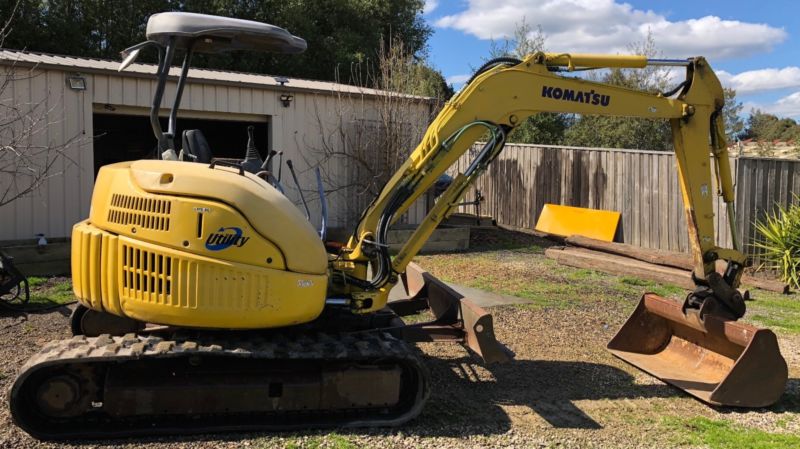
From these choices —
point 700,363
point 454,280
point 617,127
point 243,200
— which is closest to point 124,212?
point 243,200

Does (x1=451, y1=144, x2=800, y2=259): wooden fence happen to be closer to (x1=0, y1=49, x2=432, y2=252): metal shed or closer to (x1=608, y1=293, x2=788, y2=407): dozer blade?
(x1=0, y1=49, x2=432, y2=252): metal shed

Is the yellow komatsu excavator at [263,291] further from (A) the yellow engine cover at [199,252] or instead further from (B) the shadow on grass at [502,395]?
(B) the shadow on grass at [502,395]

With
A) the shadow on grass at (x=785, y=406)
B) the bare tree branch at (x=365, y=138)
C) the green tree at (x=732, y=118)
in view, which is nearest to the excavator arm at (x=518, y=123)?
the shadow on grass at (x=785, y=406)

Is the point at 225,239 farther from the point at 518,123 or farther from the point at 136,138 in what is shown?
the point at 136,138

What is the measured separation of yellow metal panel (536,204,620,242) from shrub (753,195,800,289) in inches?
139

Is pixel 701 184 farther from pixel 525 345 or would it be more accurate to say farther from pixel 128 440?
pixel 128 440

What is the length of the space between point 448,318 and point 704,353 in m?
2.30

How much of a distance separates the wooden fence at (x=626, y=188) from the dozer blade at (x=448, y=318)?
7.31 m

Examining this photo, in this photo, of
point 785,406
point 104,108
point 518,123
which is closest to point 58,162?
point 104,108

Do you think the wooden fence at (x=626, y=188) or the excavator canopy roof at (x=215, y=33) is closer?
the excavator canopy roof at (x=215, y=33)

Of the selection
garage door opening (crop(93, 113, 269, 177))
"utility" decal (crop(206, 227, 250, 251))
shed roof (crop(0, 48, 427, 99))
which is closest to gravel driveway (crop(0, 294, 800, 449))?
"utility" decal (crop(206, 227, 250, 251))

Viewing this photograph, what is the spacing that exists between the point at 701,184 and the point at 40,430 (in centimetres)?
533

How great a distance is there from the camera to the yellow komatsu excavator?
4375 millimetres

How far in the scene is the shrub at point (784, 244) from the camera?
10750mm
